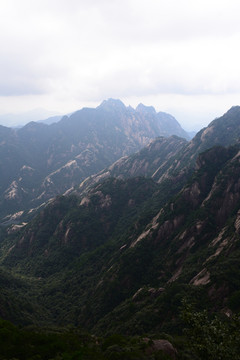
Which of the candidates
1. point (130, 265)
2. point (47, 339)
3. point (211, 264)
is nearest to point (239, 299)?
point (211, 264)

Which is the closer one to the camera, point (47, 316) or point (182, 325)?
point (182, 325)

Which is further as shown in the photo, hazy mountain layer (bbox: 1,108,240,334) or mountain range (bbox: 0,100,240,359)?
hazy mountain layer (bbox: 1,108,240,334)

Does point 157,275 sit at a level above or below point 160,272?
below

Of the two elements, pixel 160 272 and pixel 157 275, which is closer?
pixel 157 275

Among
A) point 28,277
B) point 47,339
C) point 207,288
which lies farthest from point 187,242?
point 28,277

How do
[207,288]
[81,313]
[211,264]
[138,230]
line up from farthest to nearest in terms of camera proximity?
[138,230] < [81,313] < [211,264] < [207,288]

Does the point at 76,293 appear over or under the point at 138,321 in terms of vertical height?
under

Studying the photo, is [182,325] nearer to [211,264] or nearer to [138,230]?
[211,264]

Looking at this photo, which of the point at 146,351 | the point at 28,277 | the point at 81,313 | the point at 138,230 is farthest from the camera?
the point at 28,277

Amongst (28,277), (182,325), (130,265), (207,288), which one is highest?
(207,288)

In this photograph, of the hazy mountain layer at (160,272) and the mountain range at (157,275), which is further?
the hazy mountain layer at (160,272)
